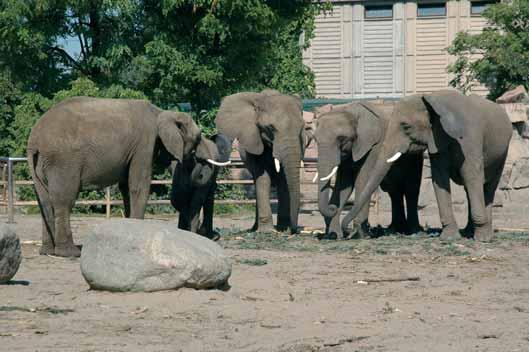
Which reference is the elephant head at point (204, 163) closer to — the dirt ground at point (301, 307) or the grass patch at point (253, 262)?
the dirt ground at point (301, 307)

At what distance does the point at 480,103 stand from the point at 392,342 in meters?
8.06

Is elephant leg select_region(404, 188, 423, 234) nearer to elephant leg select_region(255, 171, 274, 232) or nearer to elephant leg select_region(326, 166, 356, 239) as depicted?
elephant leg select_region(326, 166, 356, 239)

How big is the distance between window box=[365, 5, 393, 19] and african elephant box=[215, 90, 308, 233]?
1065 inches

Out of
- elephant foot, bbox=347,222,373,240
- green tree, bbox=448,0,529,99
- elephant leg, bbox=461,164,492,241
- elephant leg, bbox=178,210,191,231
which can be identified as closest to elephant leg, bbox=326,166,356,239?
elephant foot, bbox=347,222,373,240

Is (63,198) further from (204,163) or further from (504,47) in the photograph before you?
(504,47)

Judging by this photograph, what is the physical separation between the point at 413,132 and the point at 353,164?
1.05 meters

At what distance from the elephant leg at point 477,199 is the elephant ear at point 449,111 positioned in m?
0.45

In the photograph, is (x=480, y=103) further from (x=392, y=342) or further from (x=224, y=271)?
(x=392, y=342)

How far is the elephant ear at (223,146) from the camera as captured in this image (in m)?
16.8

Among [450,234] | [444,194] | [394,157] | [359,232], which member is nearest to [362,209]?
[359,232]

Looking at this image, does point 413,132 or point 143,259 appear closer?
point 143,259

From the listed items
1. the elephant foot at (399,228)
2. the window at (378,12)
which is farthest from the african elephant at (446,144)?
the window at (378,12)

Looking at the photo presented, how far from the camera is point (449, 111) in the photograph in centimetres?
1588

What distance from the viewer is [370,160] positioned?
16.6 metres
